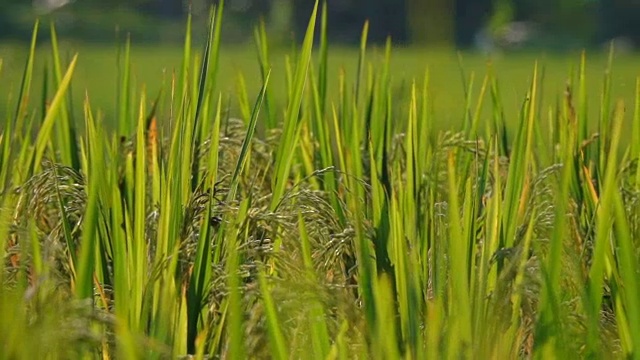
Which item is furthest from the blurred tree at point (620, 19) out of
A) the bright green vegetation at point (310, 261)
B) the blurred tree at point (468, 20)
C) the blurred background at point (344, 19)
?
the bright green vegetation at point (310, 261)

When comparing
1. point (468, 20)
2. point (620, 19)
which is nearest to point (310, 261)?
point (620, 19)

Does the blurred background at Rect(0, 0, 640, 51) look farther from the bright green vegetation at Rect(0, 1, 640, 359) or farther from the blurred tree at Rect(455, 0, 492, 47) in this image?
the bright green vegetation at Rect(0, 1, 640, 359)

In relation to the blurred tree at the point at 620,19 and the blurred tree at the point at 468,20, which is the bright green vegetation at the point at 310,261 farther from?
the blurred tree at the point at 468,20

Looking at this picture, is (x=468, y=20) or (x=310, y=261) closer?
(x=310, y=261)

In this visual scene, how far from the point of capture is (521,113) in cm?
116

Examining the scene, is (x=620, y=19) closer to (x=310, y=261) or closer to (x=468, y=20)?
(x=468, y=20)

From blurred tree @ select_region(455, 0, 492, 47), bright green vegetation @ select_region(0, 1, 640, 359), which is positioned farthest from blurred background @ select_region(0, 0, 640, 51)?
bright green vegetation @ select_region(0, 1, 640, 359)

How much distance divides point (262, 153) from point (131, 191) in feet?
0.82

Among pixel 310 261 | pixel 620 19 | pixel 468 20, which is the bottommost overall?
pixel 310 261

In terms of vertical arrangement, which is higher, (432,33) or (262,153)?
(432,33)

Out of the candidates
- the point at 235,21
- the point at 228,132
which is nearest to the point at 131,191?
the point at 228,132

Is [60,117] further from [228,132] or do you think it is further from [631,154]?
[631,154]

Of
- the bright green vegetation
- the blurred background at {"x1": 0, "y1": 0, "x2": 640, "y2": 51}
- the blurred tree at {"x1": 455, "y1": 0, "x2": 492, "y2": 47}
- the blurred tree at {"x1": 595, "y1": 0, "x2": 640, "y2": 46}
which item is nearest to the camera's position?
the bright green vegetation

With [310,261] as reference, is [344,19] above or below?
above
